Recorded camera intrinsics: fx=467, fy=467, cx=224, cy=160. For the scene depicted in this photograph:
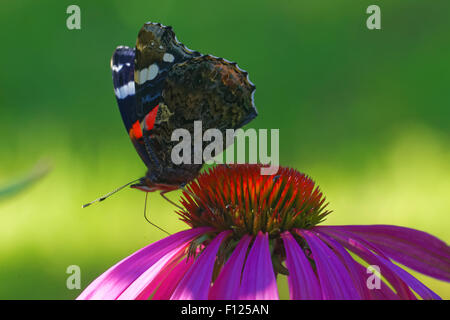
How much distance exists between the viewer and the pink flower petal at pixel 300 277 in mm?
459

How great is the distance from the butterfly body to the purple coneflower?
67 millimetres

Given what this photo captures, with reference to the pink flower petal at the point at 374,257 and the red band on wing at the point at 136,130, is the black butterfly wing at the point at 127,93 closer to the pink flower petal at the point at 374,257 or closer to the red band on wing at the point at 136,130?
the red band on wing at the point at 136,130

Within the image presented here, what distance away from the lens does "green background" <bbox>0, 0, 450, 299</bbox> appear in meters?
1.87

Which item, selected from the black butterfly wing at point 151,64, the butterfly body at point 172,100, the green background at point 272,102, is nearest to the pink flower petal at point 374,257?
the butterfly body at point 172,100

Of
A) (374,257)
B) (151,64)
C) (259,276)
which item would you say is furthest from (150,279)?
(151,64)

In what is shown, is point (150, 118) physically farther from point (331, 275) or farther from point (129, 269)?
point (331, 275)

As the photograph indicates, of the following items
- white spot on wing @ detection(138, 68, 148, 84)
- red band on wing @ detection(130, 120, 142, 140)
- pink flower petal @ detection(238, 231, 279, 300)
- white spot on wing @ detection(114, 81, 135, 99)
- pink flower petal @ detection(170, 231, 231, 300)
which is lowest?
pink flower petal @ detection(170, 231, 231, 300)

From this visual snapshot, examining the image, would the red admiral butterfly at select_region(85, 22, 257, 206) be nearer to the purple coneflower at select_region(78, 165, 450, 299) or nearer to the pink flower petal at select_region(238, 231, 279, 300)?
the purple coneflower at select_region(78, 165, 450, 299)

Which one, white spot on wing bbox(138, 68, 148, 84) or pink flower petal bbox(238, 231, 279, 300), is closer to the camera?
pink flower petal bbox(238, 231, 279, 300)

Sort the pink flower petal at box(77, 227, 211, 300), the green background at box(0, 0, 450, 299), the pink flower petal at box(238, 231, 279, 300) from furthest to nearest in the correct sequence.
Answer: the green background at box(0, 0, 450, 299)
the pink flower petal at box(77, 227, 211, 300)
the pink flower petal at box(238, 231, 279, 300)

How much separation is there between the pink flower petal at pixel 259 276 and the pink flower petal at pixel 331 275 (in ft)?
0.17

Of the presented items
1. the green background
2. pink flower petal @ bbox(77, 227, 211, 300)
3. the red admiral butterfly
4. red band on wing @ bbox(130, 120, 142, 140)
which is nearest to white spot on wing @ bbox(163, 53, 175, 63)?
the red admiral butterfly

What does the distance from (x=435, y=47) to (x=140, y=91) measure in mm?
1924
